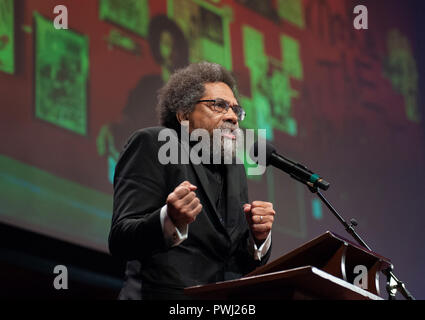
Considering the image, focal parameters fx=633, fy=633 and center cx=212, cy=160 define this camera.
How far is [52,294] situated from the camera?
158 inches

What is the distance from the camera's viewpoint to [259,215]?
7.25 ft

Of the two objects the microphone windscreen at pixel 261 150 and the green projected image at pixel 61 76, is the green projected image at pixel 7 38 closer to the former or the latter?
the green projected image at pixel 61 76

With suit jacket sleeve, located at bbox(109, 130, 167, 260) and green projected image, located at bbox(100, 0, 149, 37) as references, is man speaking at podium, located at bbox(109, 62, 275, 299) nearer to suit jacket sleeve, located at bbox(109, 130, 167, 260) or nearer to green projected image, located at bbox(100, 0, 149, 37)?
suit jacket sleeve, located at bbox(109, 130, 167, 260)

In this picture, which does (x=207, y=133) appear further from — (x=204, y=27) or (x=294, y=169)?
(x=204, y=27)

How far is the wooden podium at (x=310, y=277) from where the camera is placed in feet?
5.43

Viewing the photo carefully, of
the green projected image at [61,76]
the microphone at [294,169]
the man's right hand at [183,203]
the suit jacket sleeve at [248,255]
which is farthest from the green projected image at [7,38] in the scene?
the man's right hand at [183,203]

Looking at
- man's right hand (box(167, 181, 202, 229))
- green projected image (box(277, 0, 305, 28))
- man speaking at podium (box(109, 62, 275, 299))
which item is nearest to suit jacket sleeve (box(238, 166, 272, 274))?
man speaking at podium (box(109, 62, 275, 299))

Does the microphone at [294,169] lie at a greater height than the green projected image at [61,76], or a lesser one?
lesser

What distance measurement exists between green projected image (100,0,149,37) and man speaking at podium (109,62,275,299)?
1.49 m

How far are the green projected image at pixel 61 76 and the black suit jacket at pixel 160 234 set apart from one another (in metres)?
1.26

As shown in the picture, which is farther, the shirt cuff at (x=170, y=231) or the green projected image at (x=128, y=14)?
the green projected image at (x=128, y=14)

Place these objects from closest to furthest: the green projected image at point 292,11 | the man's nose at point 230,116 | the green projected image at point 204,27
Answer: the man's nose at point 230,116 → the green projected image at point 204,27 → the green projected image at point 292,11
